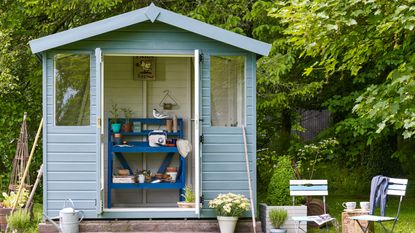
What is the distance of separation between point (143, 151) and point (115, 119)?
801 mm

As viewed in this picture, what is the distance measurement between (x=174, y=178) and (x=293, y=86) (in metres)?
3.45

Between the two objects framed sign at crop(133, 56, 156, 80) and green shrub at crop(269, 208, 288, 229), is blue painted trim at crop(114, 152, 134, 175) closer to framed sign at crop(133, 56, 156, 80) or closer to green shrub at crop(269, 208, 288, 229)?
framed sign at crop(133, 56, 156, 80)

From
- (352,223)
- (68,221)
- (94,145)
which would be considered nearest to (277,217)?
(352,223)

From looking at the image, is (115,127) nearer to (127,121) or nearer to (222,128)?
(127,121)

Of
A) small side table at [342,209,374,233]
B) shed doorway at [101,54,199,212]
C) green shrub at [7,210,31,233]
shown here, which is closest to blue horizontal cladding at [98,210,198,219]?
green shrub at [7,210,31,233]

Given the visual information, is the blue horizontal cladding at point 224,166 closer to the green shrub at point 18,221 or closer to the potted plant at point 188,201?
the potted plant at point 188,201

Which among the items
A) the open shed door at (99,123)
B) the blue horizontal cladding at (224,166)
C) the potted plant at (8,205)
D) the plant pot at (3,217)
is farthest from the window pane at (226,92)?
the plant pot at (3,217)

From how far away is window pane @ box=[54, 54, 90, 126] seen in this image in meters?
8.26

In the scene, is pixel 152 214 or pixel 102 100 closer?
pixel 102 100

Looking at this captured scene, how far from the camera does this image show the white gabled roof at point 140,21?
26.5ft

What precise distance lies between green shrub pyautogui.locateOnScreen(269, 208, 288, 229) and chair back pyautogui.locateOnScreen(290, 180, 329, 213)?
0.34 meters

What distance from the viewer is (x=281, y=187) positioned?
8977mm

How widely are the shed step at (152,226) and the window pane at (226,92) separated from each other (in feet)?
4.01

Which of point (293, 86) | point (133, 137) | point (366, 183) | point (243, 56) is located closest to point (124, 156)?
point (133, 137)
